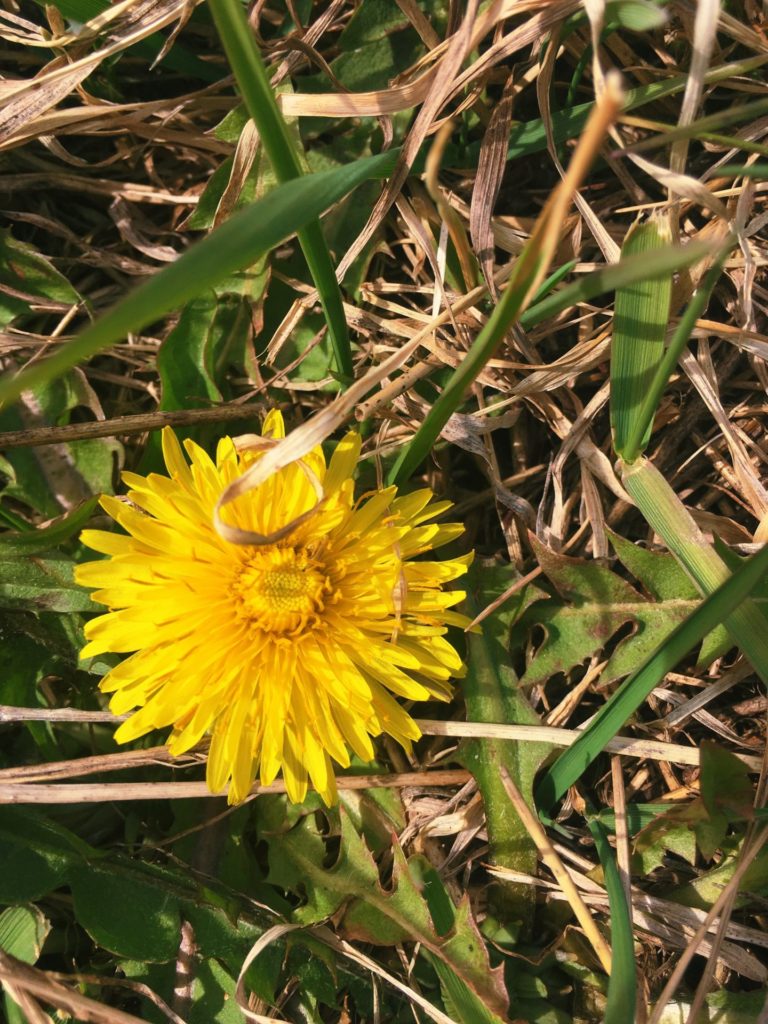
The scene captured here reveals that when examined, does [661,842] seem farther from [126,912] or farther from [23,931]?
[23,931]

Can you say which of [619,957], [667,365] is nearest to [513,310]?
[667,365]

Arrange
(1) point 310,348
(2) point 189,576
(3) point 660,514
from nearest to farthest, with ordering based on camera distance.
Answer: (2) point 189,576 → (3) point 660,514 → (1) point 310,348

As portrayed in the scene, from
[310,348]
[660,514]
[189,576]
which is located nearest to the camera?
[189,576]

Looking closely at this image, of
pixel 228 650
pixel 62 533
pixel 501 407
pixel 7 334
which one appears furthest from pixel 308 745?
pixel 7 334

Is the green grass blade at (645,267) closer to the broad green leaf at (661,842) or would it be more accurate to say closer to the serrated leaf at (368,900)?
the broad green leaf at (661,842)

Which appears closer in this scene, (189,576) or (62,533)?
(189,576)

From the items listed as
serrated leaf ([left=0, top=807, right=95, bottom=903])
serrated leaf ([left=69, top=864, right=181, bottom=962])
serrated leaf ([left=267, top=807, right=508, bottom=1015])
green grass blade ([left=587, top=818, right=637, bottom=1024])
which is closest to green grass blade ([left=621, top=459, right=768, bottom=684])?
green grass blade ([left=587, top=818, right=637, bottom=1024])

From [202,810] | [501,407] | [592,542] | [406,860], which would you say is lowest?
[406,860]

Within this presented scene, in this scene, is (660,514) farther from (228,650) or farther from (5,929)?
(5,929)
